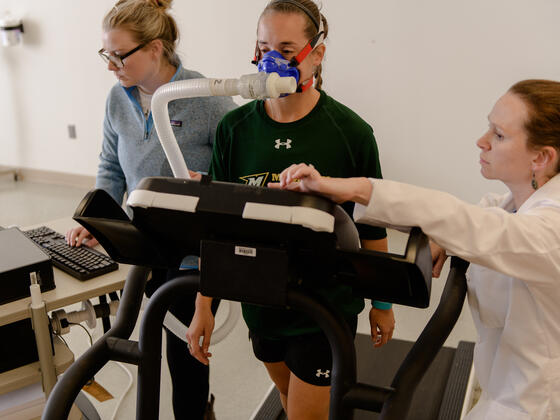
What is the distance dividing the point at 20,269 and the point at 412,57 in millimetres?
2901

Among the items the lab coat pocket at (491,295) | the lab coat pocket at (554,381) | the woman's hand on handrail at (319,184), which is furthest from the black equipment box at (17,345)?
the lab coat pocket at (554,381)

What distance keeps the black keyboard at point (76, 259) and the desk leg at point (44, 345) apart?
0.57 feet

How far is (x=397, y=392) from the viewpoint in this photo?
1.00 meters

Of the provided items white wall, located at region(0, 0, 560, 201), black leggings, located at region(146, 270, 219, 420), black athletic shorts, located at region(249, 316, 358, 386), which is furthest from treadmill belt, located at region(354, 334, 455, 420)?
white wall, located at region(0, 0, 560, 201)

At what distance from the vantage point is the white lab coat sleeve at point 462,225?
0.92m

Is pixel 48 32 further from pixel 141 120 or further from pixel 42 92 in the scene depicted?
pixel 141 120

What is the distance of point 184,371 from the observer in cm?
188

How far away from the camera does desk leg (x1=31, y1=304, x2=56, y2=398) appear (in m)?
1.52

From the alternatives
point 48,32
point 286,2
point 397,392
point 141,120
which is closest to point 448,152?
point 141,120

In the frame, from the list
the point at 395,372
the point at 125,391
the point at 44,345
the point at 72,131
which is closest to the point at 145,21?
the point at 44,345

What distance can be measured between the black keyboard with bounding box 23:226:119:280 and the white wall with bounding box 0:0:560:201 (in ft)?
8.30

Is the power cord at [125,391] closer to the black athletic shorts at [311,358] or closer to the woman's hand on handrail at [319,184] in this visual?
the black athletic shorts at [311,358]

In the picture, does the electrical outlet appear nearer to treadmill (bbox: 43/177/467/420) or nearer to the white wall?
the white wall

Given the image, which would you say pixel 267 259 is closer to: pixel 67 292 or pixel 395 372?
pixel 67 292
